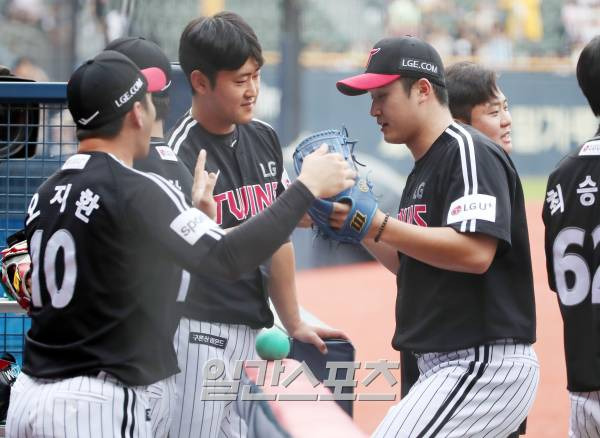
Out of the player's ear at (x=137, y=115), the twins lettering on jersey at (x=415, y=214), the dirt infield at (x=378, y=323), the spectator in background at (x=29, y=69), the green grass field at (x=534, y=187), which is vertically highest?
the spectator in background at (x=29, y=69)

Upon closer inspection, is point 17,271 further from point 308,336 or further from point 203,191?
point 308,336

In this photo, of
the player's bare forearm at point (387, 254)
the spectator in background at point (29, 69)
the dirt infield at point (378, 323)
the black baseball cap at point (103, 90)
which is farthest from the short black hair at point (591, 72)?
the spectator in background at point (29, 69)

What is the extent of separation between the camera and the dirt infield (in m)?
6.71

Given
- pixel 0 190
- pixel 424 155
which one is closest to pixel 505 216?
pixel 424 155

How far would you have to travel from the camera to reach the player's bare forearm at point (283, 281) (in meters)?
3.83

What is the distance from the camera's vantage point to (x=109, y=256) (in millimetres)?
2689

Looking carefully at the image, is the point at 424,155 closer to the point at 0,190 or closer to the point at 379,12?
the point at 0,190

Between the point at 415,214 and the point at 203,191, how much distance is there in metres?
0.71

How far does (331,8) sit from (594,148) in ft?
57.7

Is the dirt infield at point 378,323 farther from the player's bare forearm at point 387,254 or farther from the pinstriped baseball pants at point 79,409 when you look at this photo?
the pinstriped baseball pants at point 79,409

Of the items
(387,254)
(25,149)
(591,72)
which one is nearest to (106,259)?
(387,254)

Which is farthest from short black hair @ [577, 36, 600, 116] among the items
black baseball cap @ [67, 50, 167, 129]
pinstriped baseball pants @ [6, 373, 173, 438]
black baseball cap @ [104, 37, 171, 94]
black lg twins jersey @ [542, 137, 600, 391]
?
pinstriped baseball pants @ [6, 373, 173, 438]

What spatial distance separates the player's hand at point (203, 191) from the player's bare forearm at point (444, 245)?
53 centimetres

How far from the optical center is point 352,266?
44.5 ft
